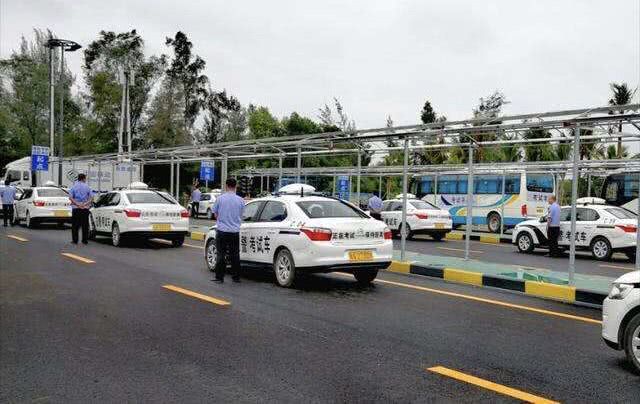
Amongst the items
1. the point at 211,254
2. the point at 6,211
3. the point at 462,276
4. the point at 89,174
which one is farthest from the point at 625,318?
the point at 89,174

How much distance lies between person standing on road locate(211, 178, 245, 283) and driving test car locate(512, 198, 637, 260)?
10701 millimetres

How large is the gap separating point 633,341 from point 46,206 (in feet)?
68.7

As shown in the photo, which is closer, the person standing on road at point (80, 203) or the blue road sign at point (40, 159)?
the person standing on road at point (80, 203)

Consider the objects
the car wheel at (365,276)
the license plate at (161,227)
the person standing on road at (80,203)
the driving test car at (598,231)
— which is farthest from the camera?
the driving test car at (598,231)

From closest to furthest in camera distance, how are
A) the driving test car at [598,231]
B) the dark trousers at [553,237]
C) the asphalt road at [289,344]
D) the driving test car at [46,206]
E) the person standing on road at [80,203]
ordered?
the asphalt road at [289,344] → the person standing on road at [80,203] → the driving test car at [598,231] → the dark trousers at [553,237] → the driving test car at [46,206]

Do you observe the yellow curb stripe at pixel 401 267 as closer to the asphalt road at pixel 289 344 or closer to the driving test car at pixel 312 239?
the asphalt road at pixel 289 344

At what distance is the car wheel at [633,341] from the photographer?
5.57m

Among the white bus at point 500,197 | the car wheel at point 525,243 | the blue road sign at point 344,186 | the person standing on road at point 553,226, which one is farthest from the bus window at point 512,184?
the person standing on road at point 553,226

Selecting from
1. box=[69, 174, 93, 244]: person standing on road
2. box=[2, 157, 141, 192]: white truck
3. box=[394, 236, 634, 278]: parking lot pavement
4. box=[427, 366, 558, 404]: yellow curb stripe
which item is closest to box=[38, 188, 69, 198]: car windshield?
box=[2, 157, 141, 192]: white truck

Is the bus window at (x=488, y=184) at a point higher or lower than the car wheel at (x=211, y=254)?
higher

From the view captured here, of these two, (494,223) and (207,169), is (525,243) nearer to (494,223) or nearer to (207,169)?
(494,223)

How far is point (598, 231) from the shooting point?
17094 millimetres

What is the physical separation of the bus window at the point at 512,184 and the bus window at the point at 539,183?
48 centimetres

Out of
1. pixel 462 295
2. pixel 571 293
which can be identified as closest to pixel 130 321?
pixel 462 295
